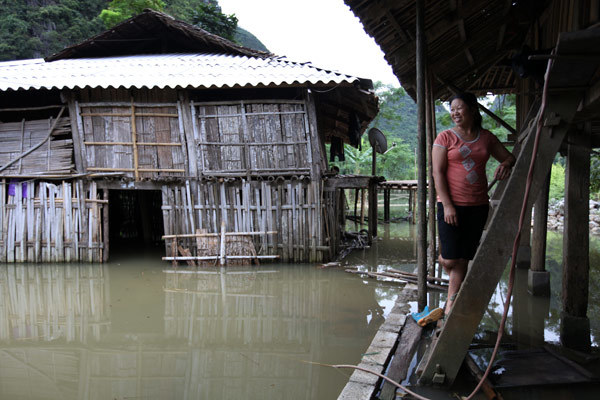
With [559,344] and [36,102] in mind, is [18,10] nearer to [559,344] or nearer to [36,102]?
[36,102]

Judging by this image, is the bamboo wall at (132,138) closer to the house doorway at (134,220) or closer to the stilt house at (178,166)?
the stilt house at (178,166)

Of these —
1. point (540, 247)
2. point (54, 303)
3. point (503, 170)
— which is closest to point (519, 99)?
point (540, 247)

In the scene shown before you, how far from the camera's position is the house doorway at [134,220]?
12078 mm

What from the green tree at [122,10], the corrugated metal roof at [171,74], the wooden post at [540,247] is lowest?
the wooden post at [540,247]

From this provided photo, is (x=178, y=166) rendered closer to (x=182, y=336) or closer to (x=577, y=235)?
(x=182, y=336)

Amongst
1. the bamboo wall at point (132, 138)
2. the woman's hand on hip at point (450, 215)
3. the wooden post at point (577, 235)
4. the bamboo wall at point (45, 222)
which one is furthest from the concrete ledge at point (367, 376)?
the bamboo wall at point (45, 222)

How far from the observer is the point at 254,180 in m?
8.95

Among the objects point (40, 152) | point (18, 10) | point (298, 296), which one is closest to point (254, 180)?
point (298, 296)

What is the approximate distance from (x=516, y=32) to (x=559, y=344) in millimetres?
4827

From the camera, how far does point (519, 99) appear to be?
7617mm

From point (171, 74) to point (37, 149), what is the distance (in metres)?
3.68

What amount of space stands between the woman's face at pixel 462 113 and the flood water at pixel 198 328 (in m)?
2.35

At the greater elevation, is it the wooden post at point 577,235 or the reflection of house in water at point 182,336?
the wooden post at point 577,235

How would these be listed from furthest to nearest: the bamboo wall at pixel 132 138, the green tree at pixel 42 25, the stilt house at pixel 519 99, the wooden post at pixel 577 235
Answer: the green tree at pixel 42 25
the bamboo wall at pixel 132 138
the wooden post at pixel 577 235
the stilt house at pixel 519 99
